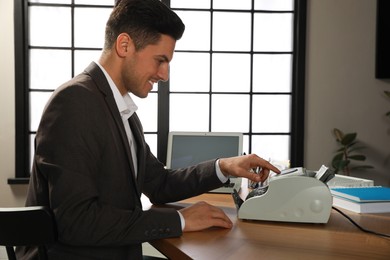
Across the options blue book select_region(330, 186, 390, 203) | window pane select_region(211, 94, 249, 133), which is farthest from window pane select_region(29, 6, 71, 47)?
blue book select_region(330, 186, 390, 203)

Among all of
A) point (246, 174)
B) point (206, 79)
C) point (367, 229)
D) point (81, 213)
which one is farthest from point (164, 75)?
point (206, 79)

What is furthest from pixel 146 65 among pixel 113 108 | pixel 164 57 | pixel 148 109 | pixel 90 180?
pixel 148 109

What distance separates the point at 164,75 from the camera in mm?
1476

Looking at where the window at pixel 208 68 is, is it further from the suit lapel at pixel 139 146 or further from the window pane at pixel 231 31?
the suit lapel at pixel 139 146

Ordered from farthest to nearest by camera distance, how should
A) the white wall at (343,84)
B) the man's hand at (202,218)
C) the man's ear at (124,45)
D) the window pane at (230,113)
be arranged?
the window pane at (230,113) → the white wall at (343,84) → the man's ear at (124,45) → the man's hand at (202,218)

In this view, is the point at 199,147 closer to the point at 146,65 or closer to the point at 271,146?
the point at 146,65

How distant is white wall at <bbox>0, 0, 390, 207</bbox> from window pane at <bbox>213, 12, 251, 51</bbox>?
506 mm

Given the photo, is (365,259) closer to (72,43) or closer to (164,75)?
(164,75)

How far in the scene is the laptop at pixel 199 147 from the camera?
6.89ft

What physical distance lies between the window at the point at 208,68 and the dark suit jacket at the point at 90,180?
2.48 metres

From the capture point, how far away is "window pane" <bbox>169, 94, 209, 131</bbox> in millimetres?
3857

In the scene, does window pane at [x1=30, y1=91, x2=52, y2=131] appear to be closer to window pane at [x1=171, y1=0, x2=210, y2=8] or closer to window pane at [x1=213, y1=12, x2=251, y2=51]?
window pane at [x1=171, y1=0, x2=210, y2=8]

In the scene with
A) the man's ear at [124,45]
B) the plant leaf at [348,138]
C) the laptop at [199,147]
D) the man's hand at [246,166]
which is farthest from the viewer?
the plant leaf at [348,138]

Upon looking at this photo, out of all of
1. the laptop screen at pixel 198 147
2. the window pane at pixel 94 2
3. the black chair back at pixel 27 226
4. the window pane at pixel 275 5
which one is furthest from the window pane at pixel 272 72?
the black chair back at pixel 27 226
